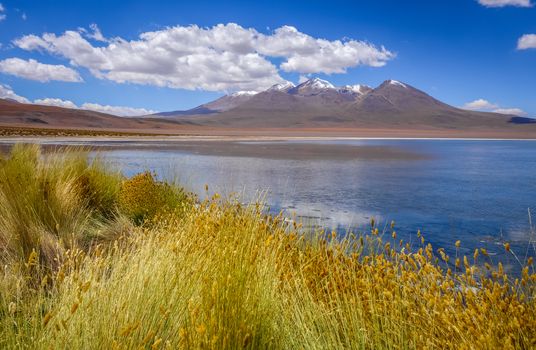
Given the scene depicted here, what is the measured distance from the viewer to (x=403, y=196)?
11500mm

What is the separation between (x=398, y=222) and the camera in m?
8.34

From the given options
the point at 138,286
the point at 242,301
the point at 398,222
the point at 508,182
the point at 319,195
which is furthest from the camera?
the point at 508,182

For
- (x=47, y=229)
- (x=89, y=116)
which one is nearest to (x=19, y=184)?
(x=47, y=229)

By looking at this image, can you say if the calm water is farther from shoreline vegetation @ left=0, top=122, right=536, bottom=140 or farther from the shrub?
shoreline vegetation @ left=0, top=122, right=536, bottom=140

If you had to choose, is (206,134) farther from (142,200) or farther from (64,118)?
(142,200)

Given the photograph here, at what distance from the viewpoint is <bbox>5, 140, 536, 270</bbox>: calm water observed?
7684 millimetres

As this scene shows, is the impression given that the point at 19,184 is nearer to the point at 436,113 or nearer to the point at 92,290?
the point at 92,290

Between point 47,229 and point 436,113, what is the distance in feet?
659

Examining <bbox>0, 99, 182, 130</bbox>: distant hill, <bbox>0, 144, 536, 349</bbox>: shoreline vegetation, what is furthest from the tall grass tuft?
<bbox>0, 99, 182, 130</bbox>: distant hill

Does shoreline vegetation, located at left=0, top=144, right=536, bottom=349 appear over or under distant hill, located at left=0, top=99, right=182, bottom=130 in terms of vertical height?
under

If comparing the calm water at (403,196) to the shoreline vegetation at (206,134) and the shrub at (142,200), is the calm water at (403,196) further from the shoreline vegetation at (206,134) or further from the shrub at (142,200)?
the shoreline vegetation at (206,134)

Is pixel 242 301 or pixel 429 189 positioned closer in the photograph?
pixel 242 301

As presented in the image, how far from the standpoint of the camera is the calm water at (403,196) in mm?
7684

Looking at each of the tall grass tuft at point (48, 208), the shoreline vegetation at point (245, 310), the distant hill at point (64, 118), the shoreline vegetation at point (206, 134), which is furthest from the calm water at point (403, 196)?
the distant hill at point (64, 118)
